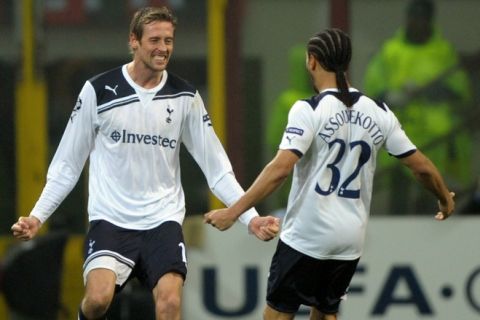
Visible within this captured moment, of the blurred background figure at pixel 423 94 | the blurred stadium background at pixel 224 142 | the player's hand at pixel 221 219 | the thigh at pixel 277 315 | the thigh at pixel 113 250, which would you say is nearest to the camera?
the player's hand at pixel 221 219

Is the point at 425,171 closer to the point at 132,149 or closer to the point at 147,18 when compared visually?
the point at 132,149

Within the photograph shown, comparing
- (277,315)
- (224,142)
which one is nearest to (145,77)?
(277,315)

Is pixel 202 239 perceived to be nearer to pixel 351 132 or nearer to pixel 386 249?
pixel 386 249

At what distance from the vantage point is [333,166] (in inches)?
318

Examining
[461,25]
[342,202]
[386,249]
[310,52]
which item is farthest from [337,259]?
[461,25]

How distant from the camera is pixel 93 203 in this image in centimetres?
830

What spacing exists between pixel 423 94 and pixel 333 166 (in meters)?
3.20

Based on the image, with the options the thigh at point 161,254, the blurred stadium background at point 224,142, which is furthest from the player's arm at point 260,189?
the blurred stadium background at point 224,142

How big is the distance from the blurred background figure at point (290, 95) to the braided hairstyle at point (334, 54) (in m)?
3.01

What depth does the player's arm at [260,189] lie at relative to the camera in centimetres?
795

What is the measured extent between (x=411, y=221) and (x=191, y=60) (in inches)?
72.8

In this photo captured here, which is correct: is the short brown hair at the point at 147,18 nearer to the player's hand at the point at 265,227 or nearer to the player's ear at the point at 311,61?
the player's ear at the point at 311,61

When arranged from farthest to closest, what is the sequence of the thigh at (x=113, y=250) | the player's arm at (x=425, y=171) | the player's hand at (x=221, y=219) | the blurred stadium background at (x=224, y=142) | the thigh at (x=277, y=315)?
the blurred stadium background at (x=224, y=142)
the thigh at (x=277, y=315)
the player's arm at (x=425, y=171)
the thigh at (x=113, y=250)
the player's hand at (x=221, y=219)

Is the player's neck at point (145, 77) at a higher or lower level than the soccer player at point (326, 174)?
higher
